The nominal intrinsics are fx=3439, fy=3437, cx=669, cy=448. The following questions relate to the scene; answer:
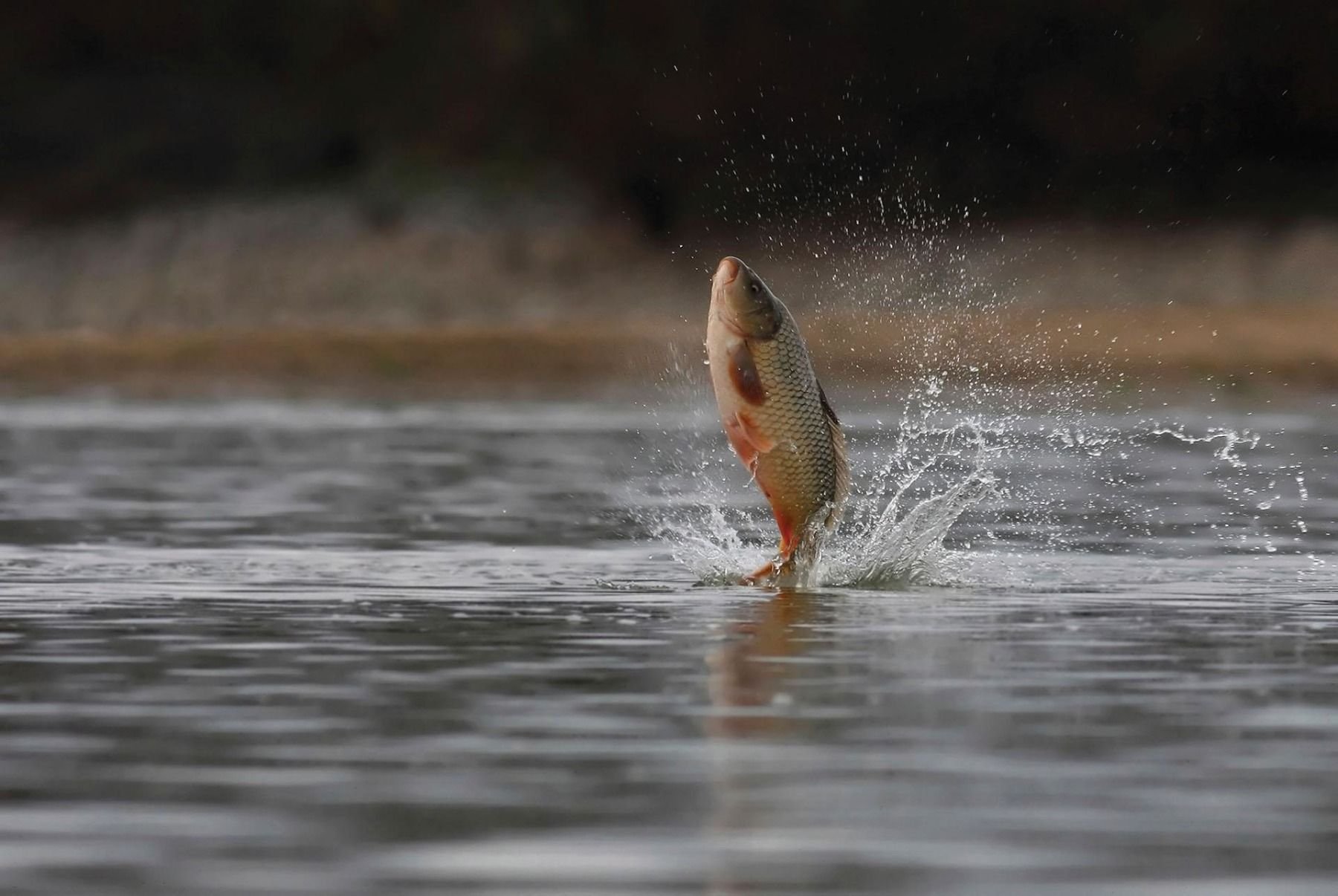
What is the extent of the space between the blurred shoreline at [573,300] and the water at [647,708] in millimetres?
17691

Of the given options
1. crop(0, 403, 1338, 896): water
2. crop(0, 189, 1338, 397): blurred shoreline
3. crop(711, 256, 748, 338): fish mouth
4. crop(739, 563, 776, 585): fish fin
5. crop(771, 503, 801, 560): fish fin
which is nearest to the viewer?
crop(0, 403, 1338, 896): water

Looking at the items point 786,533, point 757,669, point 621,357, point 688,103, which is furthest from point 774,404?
point 688,103

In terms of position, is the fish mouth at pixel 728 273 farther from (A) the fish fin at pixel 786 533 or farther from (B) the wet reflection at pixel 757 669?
(B) the wet reflection at pixel 757 669

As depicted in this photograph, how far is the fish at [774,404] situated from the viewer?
13.3 meters

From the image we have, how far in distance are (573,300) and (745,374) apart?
1123 inches

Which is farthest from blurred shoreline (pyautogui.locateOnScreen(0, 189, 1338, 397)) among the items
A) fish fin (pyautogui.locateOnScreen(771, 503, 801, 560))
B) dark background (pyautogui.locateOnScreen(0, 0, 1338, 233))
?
fish fin (pyautogui.locateOnScreen(771, 503, 801, 560))

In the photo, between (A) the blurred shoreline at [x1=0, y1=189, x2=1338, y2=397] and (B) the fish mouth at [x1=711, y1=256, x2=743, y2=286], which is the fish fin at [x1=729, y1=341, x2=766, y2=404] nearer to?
(B) the fish mouth at [x1=711, y1=256, x2=743, y2=286]

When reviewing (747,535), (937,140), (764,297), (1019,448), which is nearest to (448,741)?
(764,297)

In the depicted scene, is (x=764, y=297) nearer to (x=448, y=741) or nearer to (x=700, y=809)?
(x=448, y=741)

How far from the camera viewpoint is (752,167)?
3947cm

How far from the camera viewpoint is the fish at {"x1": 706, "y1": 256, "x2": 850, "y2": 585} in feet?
43.5

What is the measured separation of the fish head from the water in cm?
109

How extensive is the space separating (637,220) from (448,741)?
100 feet

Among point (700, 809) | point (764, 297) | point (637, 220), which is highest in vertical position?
point (637, 220)
